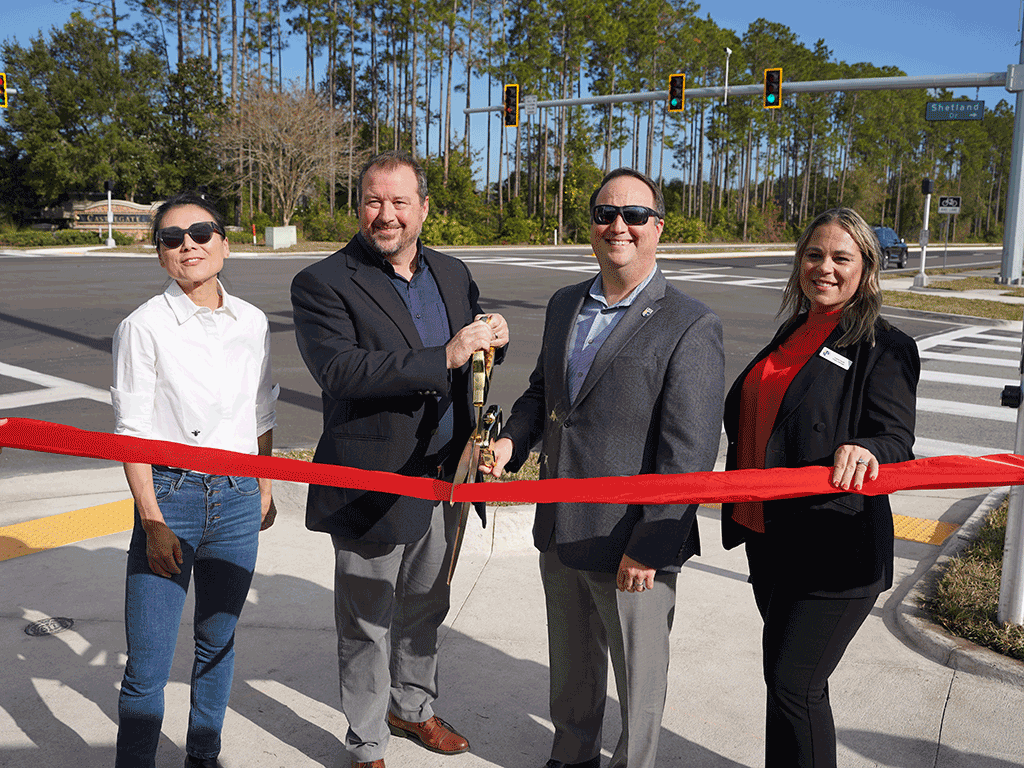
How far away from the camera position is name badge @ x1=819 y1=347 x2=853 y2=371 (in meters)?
2.43

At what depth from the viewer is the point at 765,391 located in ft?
8.68

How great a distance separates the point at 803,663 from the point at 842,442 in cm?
65

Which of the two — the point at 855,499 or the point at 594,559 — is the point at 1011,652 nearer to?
the point at 855,499

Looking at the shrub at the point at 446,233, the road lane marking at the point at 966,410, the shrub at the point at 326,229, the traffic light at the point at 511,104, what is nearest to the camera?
the road lane marking at the point at 966,410

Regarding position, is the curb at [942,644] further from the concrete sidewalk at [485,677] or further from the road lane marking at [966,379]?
the road lane marking at [966,379]

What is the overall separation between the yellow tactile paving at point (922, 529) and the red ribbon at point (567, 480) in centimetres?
307

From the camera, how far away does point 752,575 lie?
2.67 meters

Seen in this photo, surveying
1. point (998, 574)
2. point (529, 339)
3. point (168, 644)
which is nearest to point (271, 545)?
point (168, 644)

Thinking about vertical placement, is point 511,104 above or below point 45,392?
above

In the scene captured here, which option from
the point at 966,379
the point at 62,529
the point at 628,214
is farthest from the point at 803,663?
the point at 966,379

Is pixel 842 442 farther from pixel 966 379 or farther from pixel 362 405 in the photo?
pixel 966 379

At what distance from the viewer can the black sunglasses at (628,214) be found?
2.59 m

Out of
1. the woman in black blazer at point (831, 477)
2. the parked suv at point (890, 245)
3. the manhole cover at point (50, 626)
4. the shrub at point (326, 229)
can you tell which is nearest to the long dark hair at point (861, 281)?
the woman in black blazer at point (831, 477)

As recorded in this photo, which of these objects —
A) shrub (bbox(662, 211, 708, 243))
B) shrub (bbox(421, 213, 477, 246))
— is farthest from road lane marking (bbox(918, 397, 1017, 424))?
shrub (bbox(662, 211, 708, 243))
